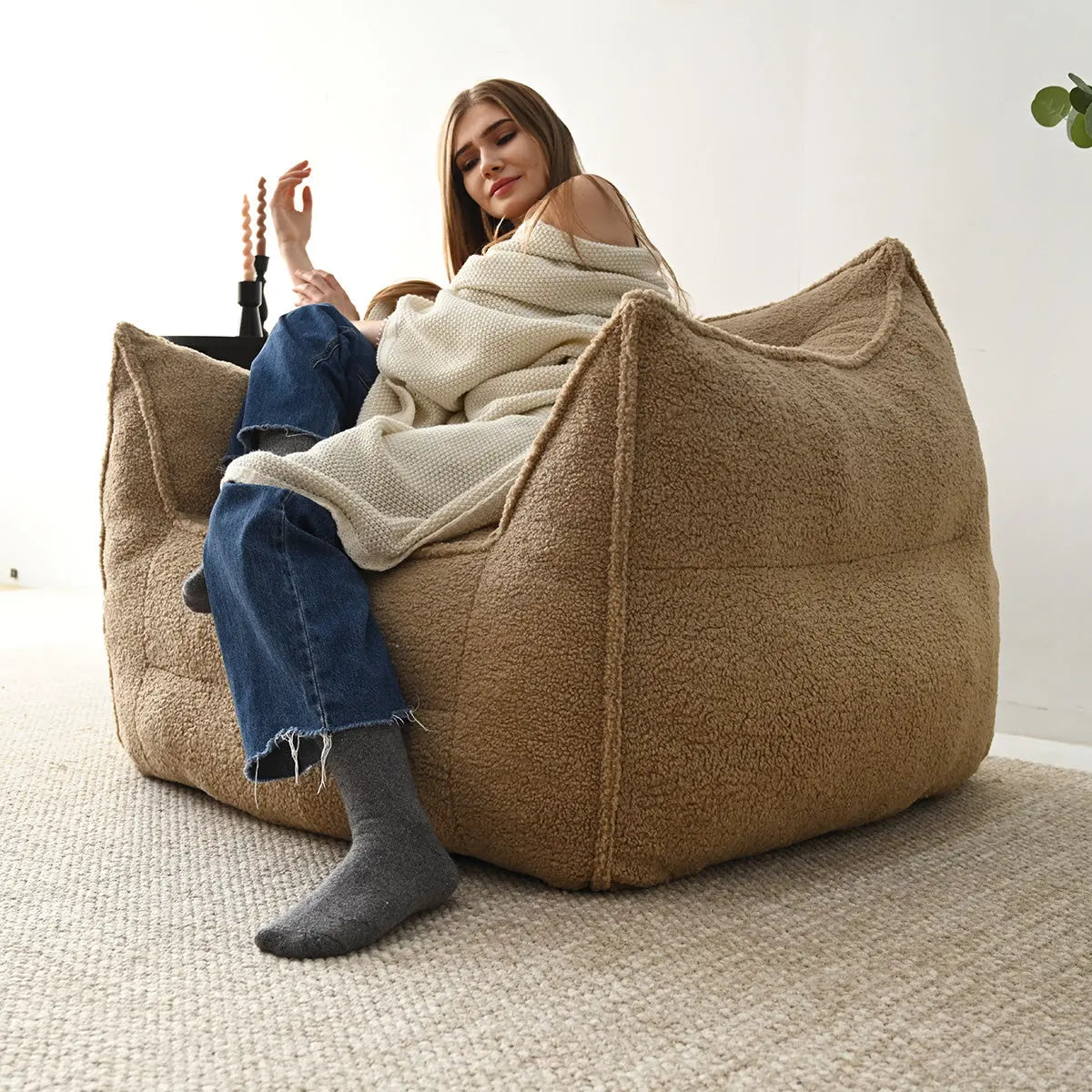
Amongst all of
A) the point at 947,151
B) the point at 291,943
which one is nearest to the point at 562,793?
the point at 291,943

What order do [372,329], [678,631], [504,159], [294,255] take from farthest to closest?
[294,255] < [504,159] < [372,329] < [678,631]

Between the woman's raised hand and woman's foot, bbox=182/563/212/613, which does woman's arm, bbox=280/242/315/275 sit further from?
woman's foot, bbox=182/563/212/613

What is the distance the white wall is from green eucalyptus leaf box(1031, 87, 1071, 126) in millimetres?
591

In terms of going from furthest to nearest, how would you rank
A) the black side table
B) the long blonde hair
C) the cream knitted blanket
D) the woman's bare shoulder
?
1. the black side table
2. the long blonde hair
3. the woman's bare shoulder
4. the cream knitted blanket

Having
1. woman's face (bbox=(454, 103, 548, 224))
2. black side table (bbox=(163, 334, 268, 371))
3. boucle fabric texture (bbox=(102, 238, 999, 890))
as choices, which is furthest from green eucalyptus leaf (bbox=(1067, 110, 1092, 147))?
black side table (bbox=(163, 334, 268, 371))

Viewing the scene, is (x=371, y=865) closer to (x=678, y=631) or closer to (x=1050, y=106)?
(x=678, y=631)

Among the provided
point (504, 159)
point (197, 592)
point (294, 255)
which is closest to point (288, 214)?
point (294, 255)

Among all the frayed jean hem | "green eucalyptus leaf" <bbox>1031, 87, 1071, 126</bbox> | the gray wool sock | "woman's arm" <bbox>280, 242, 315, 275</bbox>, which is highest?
"green eucalyptus leaf" <bbox>1031, 87, 1071, 126</bbox>

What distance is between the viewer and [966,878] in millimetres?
1137

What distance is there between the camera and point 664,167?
7.49 ft

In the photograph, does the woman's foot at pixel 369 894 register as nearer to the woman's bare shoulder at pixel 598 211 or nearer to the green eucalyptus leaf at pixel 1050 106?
the woman's bare shoulder at pixel 598 211

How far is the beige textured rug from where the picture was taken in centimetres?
75

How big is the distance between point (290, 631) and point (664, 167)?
1511 mm

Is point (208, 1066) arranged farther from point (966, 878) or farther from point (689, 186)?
point (689, 186)
